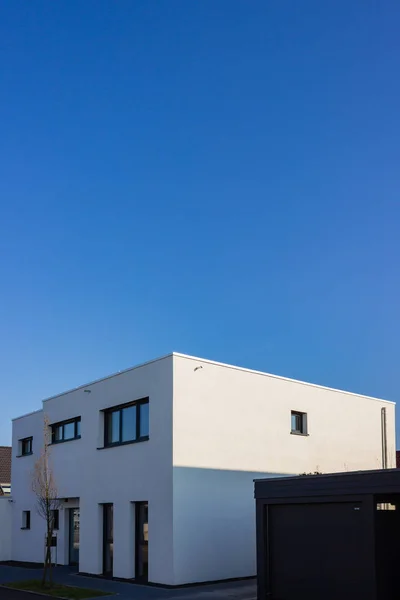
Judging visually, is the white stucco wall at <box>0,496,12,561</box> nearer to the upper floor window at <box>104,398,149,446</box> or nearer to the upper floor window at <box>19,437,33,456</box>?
the upper floor window at <box>19,437,33,456</box>

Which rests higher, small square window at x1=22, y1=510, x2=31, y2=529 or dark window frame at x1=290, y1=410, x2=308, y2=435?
dark window frame at x1=290, y1=410, x2=308, y2=435

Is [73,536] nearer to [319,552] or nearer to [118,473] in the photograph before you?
[118,473]

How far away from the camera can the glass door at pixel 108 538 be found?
69.3 feet

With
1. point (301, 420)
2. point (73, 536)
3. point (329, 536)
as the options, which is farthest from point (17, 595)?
point (301, 420)

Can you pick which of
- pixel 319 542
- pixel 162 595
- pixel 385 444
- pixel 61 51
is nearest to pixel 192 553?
pixel 162 595

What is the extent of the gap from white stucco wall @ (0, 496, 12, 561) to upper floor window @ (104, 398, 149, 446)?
30.2ft

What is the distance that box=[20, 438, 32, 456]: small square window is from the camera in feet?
96.7

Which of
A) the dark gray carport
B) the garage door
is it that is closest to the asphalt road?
the dark gray carport

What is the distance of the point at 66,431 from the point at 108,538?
5152mm

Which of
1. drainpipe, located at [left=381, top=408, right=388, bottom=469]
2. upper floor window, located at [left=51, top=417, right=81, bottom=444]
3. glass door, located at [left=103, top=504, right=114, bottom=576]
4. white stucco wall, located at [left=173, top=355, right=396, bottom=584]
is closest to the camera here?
white stucco wall, located at [left=173, top=355, right=396, bottom=584]

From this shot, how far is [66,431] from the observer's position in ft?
83.4

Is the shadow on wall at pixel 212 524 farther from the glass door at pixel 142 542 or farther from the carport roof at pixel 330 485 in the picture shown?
the carport roof at pixel 330 485

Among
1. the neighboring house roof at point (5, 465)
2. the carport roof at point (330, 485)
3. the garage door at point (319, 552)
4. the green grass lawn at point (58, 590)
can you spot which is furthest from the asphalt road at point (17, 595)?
the neighboring house roof at point (5, 465)

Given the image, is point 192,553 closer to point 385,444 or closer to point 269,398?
point 269,398
